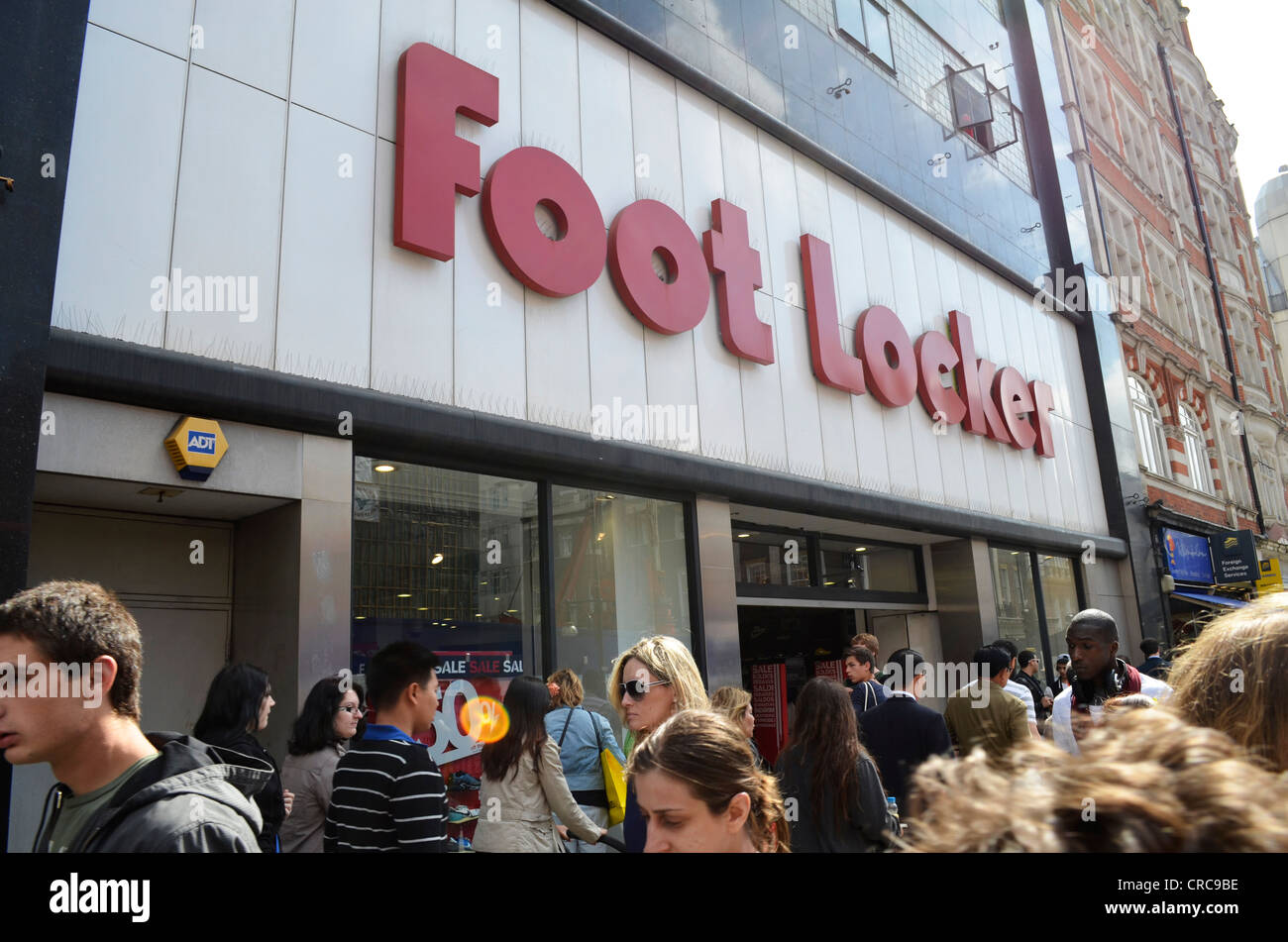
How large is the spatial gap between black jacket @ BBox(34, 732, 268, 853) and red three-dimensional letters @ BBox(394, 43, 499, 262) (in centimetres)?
510

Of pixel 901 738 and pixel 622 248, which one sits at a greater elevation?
pixel 622 248

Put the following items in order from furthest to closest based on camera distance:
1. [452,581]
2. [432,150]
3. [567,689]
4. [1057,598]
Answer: [1057,598] → [432,150] → [452,581] → [567,689]

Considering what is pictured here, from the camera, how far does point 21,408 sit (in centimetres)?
446

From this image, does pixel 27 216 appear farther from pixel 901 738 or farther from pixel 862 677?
pixel 862 677

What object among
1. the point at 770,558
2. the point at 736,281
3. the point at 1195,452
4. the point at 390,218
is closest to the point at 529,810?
the point at 390,218

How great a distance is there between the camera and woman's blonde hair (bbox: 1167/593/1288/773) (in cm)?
160

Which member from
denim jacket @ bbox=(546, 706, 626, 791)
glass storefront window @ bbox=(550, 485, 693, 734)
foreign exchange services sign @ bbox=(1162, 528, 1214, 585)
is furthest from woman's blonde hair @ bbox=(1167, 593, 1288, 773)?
foreign exchange services sign @ bbox=(1162, 528, 1214, 585)

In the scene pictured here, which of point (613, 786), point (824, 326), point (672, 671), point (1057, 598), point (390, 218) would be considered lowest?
point (613, 786)

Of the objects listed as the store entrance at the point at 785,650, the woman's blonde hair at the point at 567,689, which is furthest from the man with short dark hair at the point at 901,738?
the store entrance at the point at 785,650

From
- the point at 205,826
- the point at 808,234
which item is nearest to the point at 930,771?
the point at 205,826

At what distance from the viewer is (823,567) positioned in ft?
36.0

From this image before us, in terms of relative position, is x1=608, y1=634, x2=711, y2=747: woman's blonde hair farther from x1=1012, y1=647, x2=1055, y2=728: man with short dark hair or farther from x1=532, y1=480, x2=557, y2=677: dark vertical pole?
x1=1012, y1=647, x2=1055, y2=728: man with short dark hair

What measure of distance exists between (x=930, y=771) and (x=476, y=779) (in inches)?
220

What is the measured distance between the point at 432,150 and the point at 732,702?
4.72 metres
